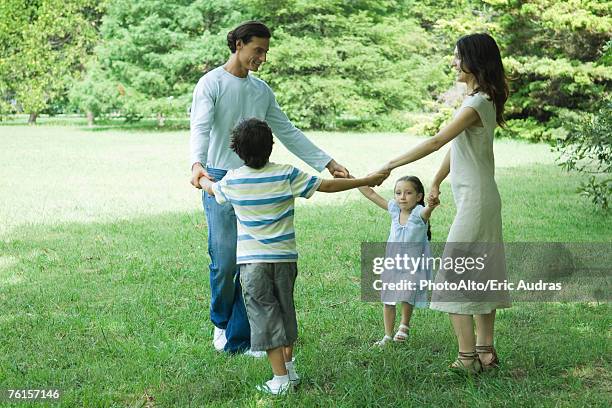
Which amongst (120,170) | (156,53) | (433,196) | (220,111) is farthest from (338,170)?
(156,53)

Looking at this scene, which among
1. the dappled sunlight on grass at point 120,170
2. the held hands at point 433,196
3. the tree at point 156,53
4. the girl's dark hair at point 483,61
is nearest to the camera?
the girl's dark hair at point 483,61

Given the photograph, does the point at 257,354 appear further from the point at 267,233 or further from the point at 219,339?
the point at 267,233

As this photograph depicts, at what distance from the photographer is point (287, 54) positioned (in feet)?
89.8

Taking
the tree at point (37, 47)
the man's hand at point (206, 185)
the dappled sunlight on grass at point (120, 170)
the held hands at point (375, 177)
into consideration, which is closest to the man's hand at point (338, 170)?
the held hands at point (375, 177)

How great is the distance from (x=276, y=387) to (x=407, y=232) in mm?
1217

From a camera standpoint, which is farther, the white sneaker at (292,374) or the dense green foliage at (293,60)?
the dense green foliage at (293,60)

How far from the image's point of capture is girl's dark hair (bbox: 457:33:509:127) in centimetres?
365

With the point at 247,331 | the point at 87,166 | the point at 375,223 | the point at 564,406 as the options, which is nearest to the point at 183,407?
the point at 247,331

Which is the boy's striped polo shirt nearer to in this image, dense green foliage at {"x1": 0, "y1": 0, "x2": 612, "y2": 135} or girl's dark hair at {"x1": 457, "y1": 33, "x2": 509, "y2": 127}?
girl's dark hair at {"x1": 457, "y1": 33, "x2": 509, "y2": 127}

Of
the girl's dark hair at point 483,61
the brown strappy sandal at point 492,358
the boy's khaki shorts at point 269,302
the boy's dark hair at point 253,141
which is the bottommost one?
the brown strappy sandal at point 492,358

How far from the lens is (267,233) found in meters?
3.63

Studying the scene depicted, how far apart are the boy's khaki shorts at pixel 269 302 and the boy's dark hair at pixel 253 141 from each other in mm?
495

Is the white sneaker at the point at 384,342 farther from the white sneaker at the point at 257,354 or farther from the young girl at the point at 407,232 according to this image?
the white sneaker at the point at 257,354

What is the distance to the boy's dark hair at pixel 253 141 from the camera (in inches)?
140
